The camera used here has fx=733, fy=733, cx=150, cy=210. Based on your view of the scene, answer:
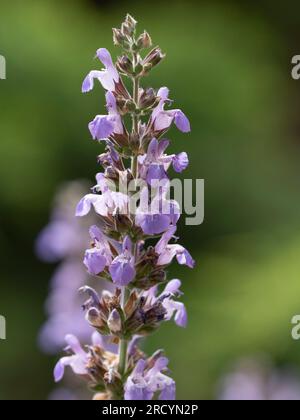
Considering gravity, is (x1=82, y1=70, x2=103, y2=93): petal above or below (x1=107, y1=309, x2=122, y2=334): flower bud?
above

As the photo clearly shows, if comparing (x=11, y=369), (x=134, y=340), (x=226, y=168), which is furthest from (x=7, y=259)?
(x=134, y=340)

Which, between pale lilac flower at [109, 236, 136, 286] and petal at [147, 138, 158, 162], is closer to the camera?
pale lilac flower at [109, 236, 136, 286]

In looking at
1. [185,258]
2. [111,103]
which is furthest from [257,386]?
[111,103]

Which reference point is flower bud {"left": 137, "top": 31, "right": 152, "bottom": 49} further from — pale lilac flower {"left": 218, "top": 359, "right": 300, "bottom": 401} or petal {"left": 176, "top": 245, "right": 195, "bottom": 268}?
pale lilac flower {"left": 218, "top": 359, "right": 300, "bottom": 401}

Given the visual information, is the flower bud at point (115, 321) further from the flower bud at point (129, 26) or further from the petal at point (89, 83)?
the flower bud at point (129, 26)

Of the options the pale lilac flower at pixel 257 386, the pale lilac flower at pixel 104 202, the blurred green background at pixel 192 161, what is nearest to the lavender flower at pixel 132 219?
the pale lilac flower at pixel 104 202

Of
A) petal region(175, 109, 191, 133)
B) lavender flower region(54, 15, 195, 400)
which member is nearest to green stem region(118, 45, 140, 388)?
lavender flower region(54, 15, 195, 400)
